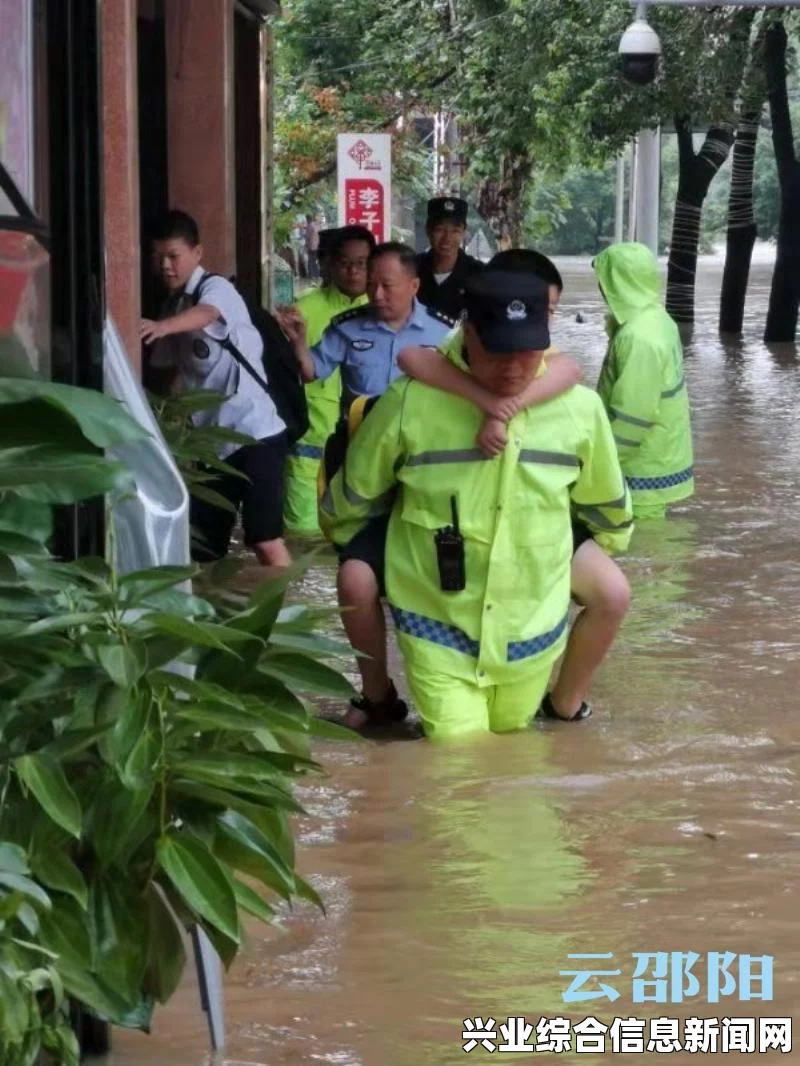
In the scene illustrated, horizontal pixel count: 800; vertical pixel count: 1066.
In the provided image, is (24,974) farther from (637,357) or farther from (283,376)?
(637,357)

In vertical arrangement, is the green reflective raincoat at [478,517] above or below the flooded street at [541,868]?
above

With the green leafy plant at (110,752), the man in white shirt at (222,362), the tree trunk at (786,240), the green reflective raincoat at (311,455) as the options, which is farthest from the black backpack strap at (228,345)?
the tree trunk at (786,240)

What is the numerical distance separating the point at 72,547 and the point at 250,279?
1052cm

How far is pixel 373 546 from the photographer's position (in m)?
6.88

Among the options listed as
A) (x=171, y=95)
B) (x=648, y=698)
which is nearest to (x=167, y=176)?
(x=171, y=95)

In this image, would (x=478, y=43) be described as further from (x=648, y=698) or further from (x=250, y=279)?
(x=648, y=698)

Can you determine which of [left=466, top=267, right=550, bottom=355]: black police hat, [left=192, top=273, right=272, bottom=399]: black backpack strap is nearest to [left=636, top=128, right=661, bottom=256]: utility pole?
[left=192, top=273, right=272, bottom=399]: black backpack strap

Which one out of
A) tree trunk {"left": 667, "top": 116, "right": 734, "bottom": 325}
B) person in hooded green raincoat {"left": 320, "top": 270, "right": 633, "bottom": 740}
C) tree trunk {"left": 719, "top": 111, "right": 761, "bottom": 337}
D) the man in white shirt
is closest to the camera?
person in hooded green raincoat {"left": 320, "top": 270, "right": 633, "bottom": 740}

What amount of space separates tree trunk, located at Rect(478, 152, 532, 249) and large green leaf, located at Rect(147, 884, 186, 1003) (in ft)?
92.4

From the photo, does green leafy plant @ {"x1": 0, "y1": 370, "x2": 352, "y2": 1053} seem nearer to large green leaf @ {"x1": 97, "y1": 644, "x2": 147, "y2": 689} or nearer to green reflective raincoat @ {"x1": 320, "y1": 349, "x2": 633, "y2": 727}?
large green leaf @ {"x1": 97, "y1": 644, "x2": 147, "y2": 689}

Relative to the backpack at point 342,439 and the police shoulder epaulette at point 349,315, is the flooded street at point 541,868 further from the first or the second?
the police shoulder epaulette at point 349,315

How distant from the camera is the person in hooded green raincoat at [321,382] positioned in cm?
1127

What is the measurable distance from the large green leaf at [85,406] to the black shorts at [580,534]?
342 cm

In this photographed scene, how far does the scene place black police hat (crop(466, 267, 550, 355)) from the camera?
6324 mm
